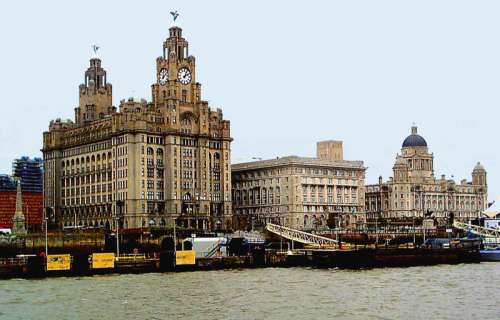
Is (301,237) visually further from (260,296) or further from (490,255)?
(260,296)

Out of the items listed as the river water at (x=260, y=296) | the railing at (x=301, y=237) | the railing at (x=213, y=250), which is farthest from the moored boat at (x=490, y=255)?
the railing at (x=213, y=250)

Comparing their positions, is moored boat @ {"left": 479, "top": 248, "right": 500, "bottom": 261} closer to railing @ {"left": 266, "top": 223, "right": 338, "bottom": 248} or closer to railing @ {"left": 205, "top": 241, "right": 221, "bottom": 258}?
railing @ {"left": 266, "top": 223, "right": 338, "bottom": 248}

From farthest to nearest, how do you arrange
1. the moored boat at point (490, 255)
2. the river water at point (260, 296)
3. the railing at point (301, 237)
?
the railing at point (301, 237) → the moored boat at point (490, 255) → the river water at point (260, 296)

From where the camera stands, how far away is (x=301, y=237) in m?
187

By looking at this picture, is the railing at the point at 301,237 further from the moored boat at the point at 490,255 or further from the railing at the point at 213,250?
the moored boat at the point at 490,255

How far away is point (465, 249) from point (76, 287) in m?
81.5

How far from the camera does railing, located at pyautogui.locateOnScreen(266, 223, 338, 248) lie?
17369 centimetres

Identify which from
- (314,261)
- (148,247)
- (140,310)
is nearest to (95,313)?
(140,310)

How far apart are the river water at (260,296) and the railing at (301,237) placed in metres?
45.8

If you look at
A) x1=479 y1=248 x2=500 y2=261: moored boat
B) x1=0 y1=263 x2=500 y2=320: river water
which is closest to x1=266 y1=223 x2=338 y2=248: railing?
x1=479 y1=248 x2=500 y2=261: moored boat

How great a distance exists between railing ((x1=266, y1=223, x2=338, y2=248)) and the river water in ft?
150

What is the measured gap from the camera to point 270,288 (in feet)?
338

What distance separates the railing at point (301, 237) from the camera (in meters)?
174

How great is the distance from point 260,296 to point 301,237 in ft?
306
